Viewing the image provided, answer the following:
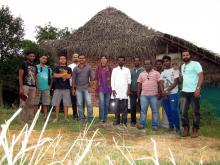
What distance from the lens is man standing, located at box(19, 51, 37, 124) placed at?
348 inches

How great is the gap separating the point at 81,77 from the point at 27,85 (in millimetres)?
1239

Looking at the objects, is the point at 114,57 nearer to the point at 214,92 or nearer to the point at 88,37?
the point at 88,37

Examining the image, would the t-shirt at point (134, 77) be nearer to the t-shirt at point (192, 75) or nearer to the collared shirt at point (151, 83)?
the collared shirt at point (151, 83)

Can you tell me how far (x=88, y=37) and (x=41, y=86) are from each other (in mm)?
9053

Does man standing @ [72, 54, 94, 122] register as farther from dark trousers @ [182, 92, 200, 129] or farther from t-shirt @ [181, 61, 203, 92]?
t-shirt @ [181, 61, 203, 92]

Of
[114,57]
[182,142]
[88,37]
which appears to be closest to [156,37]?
[114,57]

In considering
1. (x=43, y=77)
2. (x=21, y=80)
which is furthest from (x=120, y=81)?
(x=21, y=80)

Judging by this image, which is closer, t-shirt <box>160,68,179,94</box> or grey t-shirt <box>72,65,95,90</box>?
t-shirt <box>160,68,179,94</box>

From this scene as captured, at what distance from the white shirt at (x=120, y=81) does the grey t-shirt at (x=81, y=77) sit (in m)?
0.57

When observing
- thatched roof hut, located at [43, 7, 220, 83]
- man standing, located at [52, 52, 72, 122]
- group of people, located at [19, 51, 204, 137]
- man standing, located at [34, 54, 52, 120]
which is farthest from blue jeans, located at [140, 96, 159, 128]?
thatched roof hut, located at [43, 7, 220, 83]

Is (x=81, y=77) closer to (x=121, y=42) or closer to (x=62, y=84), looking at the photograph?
(x=62, y=84)

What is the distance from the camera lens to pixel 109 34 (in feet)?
61.8

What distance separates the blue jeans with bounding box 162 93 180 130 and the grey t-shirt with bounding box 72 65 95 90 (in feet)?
5.62

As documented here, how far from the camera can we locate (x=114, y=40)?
18359 millimetres
